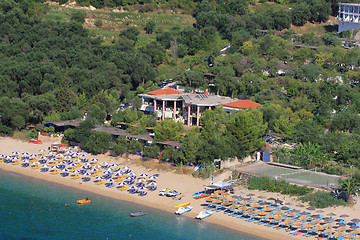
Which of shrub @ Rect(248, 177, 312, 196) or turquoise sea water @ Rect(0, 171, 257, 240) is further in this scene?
shrub @ Rect(248, 177, 312, 196)

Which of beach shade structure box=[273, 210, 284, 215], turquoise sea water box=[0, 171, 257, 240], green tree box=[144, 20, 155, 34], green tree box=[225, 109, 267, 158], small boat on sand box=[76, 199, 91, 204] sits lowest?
turquoise sea water box=[0, 171, 257, 240]

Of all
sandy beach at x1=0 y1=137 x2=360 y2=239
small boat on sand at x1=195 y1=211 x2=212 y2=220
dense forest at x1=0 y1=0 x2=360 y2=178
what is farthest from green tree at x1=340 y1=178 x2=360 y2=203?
small boat on sand at x1=195 y1=211 x2=212 y2=220

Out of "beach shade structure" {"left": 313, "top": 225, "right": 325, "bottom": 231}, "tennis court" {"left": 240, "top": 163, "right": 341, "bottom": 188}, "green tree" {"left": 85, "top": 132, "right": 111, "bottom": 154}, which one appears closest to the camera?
"beach shade structure" {"left": 313, "top": 225, "right": 325, "bottom": 231}

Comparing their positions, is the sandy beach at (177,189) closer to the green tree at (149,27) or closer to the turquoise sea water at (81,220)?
the turquoise sea water at (81,220)

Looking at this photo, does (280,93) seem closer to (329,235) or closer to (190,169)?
(190,169)

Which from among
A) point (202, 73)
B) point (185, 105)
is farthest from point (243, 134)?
point (202, 73)

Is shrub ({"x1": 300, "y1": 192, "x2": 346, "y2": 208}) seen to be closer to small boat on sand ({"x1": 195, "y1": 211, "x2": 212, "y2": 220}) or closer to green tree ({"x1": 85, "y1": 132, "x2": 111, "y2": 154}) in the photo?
small boat on sand ({"x1": 195, "y1": 211, "x2": 212, "y2": 220})

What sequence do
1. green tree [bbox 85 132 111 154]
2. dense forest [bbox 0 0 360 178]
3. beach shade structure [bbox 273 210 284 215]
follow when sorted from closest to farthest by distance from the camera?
1. beach shade structure [bbox 273 210 284 215]
2. dense forest [bbox 0 0 360 178]
3. green tree [bbox 85 132 111 154]

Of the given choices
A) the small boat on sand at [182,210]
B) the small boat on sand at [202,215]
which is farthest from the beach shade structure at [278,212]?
the small boat on sand at [182,210]
